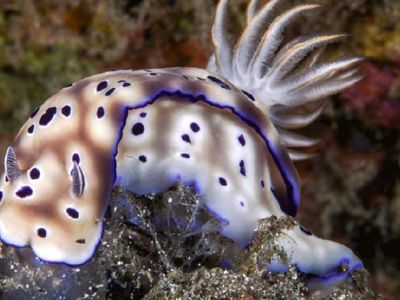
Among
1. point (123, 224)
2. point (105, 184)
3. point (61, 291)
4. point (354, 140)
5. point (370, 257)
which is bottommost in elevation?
point (370, 257)

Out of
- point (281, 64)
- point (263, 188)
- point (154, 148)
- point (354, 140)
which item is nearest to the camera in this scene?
point (154, 148)

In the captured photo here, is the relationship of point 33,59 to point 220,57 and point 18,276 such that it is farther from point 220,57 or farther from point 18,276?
point 18,276

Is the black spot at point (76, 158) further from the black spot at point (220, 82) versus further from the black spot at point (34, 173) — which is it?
the black spot at point (220, 82)

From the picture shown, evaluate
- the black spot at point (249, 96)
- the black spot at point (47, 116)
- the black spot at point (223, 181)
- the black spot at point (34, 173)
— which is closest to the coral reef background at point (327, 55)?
the black spot at point (249, 96)

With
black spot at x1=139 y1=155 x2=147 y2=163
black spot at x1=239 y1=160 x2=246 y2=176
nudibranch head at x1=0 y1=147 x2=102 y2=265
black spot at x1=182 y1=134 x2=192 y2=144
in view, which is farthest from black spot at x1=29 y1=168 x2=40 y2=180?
black spot at x1=239 y1=160 x2=246 y2=176

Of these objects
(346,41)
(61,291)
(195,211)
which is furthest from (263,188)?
(346,41)

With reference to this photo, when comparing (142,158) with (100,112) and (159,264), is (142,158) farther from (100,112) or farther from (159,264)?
(159,264)
